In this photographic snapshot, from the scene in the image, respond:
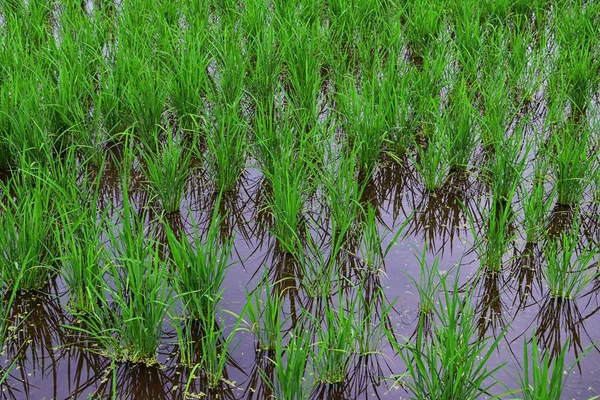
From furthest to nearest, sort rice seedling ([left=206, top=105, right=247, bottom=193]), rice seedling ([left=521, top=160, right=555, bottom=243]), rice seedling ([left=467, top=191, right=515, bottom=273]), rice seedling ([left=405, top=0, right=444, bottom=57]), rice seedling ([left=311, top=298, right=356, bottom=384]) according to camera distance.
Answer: rice seedling ([left=405, top=0, right=444, bottom=57])
rice seedling ([left=206, top=105, right=247, bottom=193])
rice seedling ([left=521, top=160, right=555, bottom=243])
rice seedling ([left=467, top=191, right=515, bottom=273])
rice seedling ([left=311, top=298, right=356, bottom=384])

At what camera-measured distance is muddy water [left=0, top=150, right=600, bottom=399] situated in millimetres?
2270

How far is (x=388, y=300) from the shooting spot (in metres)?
2.64

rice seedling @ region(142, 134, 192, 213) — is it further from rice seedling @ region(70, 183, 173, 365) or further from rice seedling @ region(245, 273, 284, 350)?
rice seedling @ region(245, 273, 284, 350)

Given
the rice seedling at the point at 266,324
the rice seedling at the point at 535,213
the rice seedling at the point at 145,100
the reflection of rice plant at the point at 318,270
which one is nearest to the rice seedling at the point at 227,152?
the rice seedling at the point at 145,100

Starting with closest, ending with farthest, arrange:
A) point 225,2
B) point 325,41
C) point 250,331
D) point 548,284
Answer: point 250,331 < point 548,284 < point 325,41 < point 225,2

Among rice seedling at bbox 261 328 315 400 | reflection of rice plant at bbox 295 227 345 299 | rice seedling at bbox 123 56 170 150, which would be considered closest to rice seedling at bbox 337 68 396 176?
reflection of rice plant at bbox 295 227 345 299

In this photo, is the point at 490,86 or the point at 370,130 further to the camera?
the point at 490,86

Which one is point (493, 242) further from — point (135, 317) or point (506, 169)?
point (135, 317)

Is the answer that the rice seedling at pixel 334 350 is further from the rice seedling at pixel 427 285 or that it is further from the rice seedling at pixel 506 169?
the rice seedling at pixel 506 169

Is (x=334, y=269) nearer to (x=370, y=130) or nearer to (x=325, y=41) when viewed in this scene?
(x=370, y=130)

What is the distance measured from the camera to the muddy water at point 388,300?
227 cm

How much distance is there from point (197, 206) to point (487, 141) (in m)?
1.30

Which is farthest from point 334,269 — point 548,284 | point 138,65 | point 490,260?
point 138,65

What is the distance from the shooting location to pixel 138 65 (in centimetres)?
367
